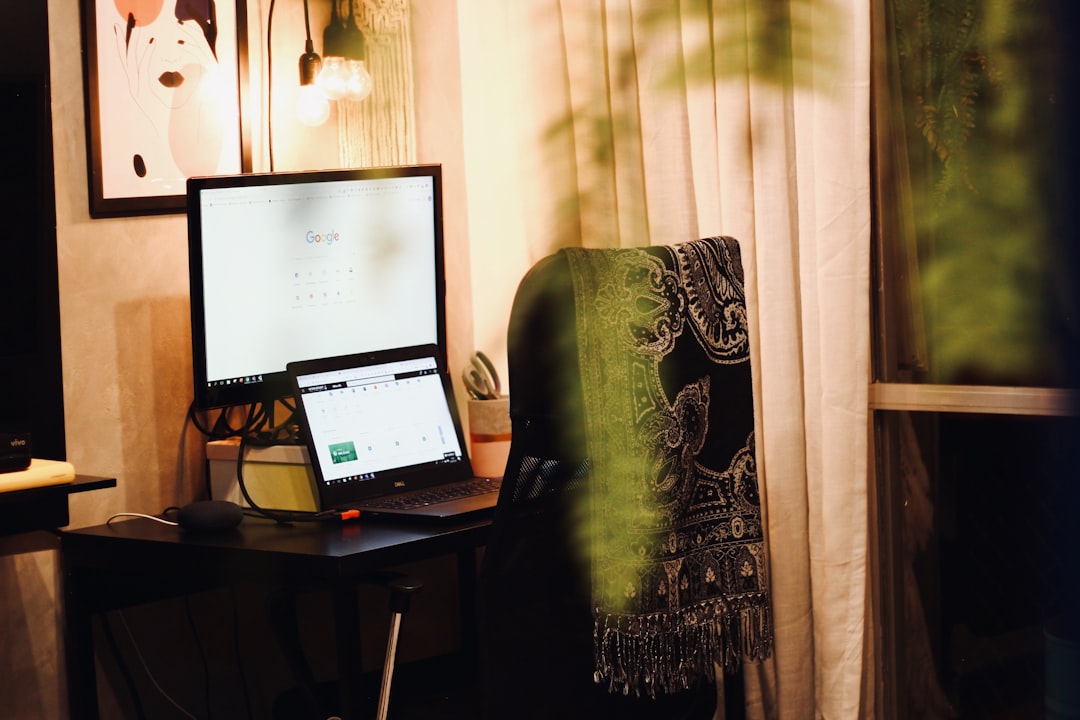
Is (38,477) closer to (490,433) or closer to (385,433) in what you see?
(385,433)

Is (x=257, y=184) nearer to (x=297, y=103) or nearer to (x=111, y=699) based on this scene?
(x=297, y=103)

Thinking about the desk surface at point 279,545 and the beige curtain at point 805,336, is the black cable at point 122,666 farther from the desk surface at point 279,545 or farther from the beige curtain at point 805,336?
the beige curtain at point 805,336

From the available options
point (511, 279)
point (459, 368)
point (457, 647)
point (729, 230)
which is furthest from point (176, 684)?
point (729, 230)

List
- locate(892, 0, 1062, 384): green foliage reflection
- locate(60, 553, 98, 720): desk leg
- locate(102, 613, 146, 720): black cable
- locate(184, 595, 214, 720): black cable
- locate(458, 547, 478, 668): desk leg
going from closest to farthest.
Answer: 1. locate(892, 0, 1062, 384): green foliage reflection
2. locate(60, 553, 98, 720): desk leg
3. locate(102, 613, 146, 720): black cable
4. locate(184, 595, 214, 720): black cable
5. locate(458, 547, 478, 668): desk leg

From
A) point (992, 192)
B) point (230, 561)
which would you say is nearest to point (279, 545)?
point (230, 561)

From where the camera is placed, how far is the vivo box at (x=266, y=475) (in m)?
1.99

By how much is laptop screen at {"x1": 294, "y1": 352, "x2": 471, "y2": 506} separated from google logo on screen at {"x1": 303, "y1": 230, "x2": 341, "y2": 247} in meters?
0.23

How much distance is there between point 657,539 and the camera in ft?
4.15

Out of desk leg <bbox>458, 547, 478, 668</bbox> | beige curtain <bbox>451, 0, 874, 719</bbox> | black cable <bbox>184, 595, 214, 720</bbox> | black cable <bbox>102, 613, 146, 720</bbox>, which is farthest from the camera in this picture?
desk leg <bbox>458, 547, 478, 668</bbox>

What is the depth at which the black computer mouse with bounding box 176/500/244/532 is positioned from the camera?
73.0 inches

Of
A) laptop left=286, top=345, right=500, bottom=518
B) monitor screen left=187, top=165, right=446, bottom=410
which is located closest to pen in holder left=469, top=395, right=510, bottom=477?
laptop left=286, top=345, right=500, bottom=518

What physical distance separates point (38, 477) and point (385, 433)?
1.98 feet

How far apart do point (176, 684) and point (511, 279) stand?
1041 mm

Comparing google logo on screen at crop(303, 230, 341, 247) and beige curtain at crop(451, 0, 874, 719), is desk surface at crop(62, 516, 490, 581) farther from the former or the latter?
google logo on screen at crop(303, 230, 341, 247)
